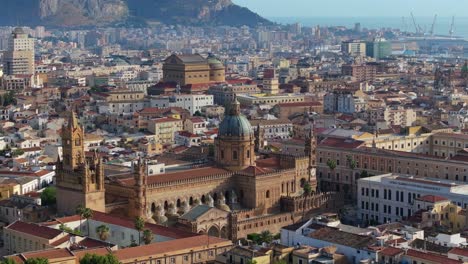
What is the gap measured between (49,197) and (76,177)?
5221 mm

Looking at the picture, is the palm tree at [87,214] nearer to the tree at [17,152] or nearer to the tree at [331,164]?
the tree at [331,164]

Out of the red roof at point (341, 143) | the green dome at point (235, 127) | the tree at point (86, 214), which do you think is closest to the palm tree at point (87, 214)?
the tree at point (86, 214)

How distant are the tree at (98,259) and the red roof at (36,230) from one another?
5.06 m

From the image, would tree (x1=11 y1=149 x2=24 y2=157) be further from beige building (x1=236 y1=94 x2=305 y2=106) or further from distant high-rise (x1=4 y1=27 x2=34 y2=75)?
distant high-rise (x1=4 y1=27 x2=34 y2=75)

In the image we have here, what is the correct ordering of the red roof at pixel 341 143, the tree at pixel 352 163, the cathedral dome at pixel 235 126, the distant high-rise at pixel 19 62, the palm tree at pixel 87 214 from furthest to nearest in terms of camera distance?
the distant high-rise at pixel 19 62 → the red roof at pixel 341 143 → the tree at pixel 352 163 → the cathedral dome at pixel 235 126 → the palm tree at pixel 87 214

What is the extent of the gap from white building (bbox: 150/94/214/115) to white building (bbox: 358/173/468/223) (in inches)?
2115

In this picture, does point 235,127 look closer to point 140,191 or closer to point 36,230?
point 140,191

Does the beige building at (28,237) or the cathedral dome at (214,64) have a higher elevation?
the cathedral dome at (214,64)

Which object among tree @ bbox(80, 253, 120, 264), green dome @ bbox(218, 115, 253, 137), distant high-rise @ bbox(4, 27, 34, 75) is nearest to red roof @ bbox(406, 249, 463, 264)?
tree @ bbox(80, 253, 120, 264)

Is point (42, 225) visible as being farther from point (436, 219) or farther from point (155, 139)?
point (155, 139)

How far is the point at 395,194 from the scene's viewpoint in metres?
63.2

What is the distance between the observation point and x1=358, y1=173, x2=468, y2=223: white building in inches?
2413

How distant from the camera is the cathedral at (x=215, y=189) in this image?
57.0m

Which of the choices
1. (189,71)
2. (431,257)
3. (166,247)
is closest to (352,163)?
(166,247)
